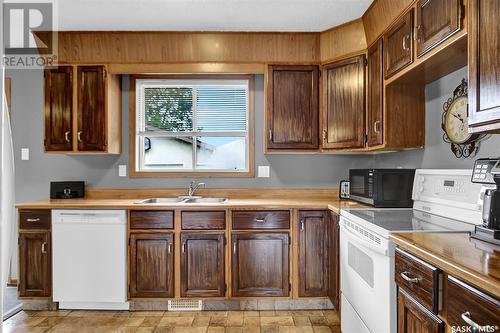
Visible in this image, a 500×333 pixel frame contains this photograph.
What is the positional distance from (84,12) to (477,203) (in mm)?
3041

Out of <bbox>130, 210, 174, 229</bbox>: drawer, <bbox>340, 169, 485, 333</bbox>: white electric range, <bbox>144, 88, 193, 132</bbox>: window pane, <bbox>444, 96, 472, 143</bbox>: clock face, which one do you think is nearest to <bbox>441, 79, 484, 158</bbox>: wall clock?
<bbox>444, 96, 472, 143</bbox>: clock face

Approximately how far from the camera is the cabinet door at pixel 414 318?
1.25 meters

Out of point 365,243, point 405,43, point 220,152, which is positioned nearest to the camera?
point 365,243

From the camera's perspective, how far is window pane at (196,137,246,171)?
363 cm

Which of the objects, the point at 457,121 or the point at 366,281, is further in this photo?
the point at 457,121

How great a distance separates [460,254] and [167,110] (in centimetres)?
301

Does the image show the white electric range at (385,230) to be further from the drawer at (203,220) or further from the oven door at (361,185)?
the drawer at (203,220)

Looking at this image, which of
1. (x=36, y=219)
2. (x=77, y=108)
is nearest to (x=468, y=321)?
(x=36, y=219)

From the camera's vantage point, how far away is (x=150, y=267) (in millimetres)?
2949

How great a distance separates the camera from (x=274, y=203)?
3.06 m

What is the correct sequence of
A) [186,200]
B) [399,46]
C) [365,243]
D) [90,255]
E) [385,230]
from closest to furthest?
[385,230] < [365,243] < [399,46] < [90,255] < [186,200]

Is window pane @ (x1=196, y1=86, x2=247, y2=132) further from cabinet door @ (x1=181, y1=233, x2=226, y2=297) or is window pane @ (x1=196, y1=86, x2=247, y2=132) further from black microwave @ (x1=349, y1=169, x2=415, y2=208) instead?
black microwave @ (x1=349, y1=169, x2=415, y2=208)

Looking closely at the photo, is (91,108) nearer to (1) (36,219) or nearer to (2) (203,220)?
(1) (36,219)

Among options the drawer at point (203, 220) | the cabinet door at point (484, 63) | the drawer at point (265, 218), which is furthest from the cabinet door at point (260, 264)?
the cabinet door at point (484, 63)
